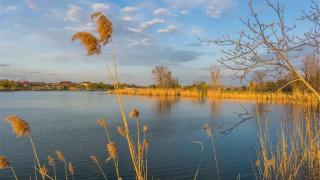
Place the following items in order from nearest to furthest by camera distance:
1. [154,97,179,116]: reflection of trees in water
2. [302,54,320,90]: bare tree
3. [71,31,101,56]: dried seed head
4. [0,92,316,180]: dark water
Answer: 1. [71,31,101,56]: dried seed head
2. [302,54,320,90]: bare tree
3. [0,92,316,180]: dark water
4. [154,97,179,116]: reflection of trees in water

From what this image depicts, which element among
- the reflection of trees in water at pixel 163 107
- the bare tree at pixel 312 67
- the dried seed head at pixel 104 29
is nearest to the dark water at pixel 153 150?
the bare tree at pixel 312 67

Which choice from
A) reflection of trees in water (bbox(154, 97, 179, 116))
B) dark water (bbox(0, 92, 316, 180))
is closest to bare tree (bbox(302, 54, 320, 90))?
dark water (bbox(0, 92, 316, 180))

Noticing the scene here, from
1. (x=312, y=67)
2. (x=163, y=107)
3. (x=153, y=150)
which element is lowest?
(x=153, y=150)

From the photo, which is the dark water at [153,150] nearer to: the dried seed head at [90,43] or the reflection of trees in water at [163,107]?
the dried seed head at [90,43]

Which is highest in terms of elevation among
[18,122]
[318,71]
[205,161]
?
[318,71]

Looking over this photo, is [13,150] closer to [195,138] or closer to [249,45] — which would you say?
[195,138]

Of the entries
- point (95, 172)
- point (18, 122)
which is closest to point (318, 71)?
point (18, 122)

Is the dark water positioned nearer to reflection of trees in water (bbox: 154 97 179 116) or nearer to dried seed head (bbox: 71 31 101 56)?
dried seed head (bbox: 71 31 101 56)

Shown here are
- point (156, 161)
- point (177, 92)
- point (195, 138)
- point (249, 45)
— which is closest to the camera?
point (249, 45)

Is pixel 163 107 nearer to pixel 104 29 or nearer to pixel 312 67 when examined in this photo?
pixel 312 67

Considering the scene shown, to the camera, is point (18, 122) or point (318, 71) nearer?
point (18, 122)

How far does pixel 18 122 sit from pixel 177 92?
3796cm

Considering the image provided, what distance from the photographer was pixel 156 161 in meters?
7.59

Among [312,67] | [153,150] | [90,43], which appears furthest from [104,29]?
[153,150]
